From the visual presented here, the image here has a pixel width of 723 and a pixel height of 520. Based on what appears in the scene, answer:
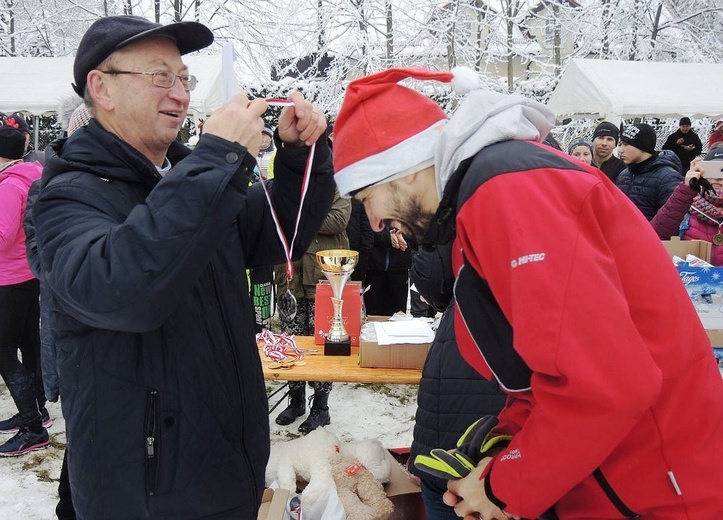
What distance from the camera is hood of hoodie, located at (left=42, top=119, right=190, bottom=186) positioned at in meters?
1.34

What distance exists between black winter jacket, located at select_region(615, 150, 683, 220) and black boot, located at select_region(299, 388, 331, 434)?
128 inches

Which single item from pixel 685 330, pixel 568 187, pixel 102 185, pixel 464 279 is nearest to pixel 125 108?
pixel 102 185

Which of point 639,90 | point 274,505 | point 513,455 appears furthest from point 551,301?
point 639,90

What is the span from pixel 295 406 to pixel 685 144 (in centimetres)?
666

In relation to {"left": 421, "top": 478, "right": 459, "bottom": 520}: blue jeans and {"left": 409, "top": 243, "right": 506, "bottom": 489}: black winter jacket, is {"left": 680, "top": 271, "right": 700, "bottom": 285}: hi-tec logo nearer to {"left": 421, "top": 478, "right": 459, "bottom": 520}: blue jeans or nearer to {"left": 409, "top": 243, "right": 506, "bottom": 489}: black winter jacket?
{"left": 409, "top": 243, "right": 506, "bottom": 489}: black winter jacket

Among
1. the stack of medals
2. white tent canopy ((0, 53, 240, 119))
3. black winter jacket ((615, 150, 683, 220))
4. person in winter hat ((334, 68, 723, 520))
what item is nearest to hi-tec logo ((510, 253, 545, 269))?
person in winter hat ((334, 68, 723, 520))

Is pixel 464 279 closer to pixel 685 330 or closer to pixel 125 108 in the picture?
pixel 685 330

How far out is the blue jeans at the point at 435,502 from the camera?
2012 millimetres

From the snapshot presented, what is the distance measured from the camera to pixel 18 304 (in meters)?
3.81

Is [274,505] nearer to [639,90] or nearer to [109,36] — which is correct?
[109,36]

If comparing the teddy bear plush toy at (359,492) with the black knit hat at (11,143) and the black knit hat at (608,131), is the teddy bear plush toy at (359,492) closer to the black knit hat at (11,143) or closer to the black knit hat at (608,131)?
the black knit hat at (11,143)

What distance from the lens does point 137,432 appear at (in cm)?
131

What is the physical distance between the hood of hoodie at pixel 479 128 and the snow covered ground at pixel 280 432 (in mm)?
3093

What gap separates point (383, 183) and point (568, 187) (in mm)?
404
